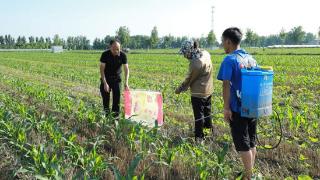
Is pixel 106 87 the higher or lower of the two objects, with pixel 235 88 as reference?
lower

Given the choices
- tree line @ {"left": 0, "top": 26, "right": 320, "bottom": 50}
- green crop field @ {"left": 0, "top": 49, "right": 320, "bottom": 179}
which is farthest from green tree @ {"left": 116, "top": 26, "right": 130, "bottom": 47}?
green crop field @ {"left": 0, "top": 49, "right": 320, "bottom": 179}

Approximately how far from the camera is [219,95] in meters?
11.0

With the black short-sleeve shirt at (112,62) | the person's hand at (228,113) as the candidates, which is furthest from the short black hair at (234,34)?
the black short-sleeve shirt at (112,62)

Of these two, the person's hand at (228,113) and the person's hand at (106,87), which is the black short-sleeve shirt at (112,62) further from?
the person's hand at (228,113)

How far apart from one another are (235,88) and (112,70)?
3427 millimetres

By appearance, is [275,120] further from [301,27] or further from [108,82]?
[301,27]

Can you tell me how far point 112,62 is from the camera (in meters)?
6.96

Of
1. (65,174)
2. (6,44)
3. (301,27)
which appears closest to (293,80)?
(65,174)

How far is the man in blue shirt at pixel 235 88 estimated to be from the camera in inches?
155

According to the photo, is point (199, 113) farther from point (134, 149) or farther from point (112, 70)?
point (112, 70)

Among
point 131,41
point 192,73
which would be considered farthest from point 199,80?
point 131,41

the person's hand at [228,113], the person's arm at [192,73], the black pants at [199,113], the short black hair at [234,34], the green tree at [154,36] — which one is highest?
the green tree at [154,36]

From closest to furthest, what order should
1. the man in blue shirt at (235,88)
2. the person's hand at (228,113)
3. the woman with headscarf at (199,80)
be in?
1. the man in blue shirt at (235,88)
2. the person's hand at (228,113)
3. the woman with headscarf at (199,80)

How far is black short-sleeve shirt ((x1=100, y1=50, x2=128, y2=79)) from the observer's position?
690 cm
